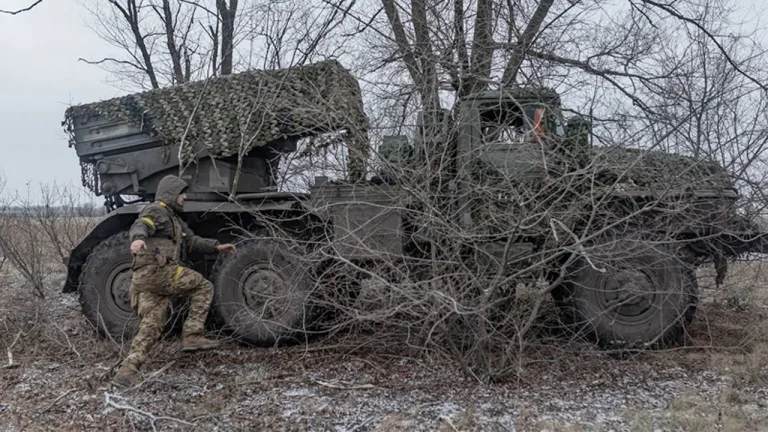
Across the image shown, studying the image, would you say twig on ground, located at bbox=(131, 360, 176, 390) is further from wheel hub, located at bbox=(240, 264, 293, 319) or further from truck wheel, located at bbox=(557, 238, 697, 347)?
truck wheel, located at bbox=(557, 238, 697, 347)

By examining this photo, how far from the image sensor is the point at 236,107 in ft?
21.0

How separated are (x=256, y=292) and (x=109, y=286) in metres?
1.55

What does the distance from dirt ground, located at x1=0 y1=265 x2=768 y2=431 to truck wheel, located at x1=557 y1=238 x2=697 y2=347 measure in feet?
0.67

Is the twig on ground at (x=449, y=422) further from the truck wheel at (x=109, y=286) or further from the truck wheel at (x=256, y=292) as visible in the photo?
the truck wheel at (x=109, y=286)

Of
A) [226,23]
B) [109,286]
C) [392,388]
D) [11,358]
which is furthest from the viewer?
[226,23]

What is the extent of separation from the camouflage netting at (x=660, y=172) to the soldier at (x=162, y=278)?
354 centimetres

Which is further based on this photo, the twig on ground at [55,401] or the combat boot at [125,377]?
the combat boot at [125,377]

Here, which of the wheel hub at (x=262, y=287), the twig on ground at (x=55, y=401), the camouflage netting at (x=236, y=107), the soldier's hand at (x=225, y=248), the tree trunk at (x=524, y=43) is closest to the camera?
the twig on ground at (x=55, y=401)

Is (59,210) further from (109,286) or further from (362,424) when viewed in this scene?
(362,424)

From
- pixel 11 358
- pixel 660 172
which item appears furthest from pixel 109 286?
pixel 660 172

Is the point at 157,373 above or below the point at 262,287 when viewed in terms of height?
below

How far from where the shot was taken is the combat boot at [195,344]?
5.36m

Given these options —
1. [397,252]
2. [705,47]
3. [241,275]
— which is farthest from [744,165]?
[241,275]

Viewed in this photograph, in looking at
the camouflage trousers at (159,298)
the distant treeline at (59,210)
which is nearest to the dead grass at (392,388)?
the camouflage trousers at (159,298)
